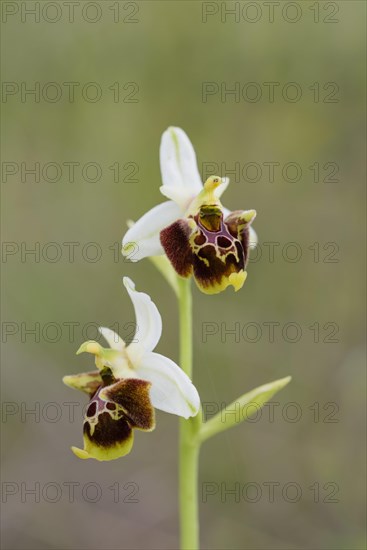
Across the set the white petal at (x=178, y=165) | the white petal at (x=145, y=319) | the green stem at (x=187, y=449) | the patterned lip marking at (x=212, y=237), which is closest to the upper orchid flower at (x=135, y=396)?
the white petal at (x=145, y=319)

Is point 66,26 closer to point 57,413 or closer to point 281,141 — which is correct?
point 281,141

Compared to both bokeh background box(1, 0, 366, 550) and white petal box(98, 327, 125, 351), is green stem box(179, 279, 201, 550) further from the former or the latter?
bokeh background box(1, 0, 366, 550)

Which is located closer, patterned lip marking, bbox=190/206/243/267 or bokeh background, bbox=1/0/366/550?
patterned lip marking, bbox=190/206/243/267

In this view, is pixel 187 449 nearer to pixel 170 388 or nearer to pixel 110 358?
pixel 170 388

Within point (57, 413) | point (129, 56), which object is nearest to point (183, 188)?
point (57, 413)

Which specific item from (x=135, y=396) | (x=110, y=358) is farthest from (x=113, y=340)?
(x=135, y=396)

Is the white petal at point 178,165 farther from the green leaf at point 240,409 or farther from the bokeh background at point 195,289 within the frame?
the bokeh background at point 195,289

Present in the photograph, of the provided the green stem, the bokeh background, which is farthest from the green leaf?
the bokeh background
